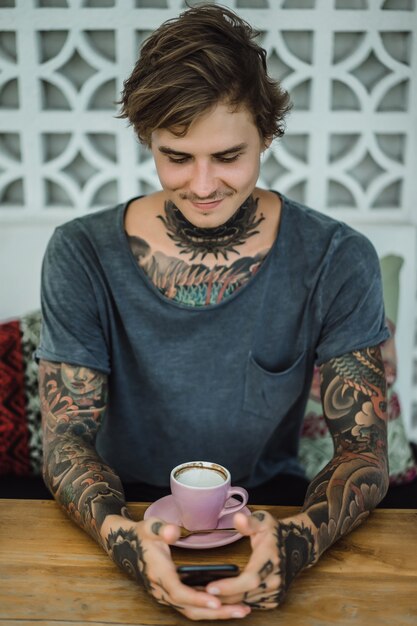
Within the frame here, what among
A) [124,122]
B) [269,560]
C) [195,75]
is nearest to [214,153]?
[195,75]

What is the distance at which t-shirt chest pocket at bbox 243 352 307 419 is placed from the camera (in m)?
1.58

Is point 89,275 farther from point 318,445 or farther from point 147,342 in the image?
point 318,445

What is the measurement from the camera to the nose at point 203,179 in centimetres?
137

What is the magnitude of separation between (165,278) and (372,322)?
46 cm

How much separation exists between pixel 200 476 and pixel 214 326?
456 millimetres

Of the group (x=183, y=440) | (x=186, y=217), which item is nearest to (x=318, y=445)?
(x=183, y=440)

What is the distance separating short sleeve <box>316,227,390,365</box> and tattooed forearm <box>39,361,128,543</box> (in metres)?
0.50

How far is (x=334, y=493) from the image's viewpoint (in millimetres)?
1229

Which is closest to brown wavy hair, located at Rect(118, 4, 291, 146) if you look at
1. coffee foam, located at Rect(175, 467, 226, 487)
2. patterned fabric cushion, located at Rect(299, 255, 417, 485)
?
coffee foam, located at Rect(175, 467, 226, 487)

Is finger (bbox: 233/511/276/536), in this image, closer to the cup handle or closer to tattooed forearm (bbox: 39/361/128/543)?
the cup handle

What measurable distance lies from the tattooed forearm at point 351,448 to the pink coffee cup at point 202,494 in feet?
0.49

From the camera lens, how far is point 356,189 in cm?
234

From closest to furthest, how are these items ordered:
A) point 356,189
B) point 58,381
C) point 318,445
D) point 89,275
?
point 58,381
point 89,275
point 318,445
point 356,189

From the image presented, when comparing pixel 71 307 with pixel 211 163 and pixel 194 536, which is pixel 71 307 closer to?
pixel 211 163
